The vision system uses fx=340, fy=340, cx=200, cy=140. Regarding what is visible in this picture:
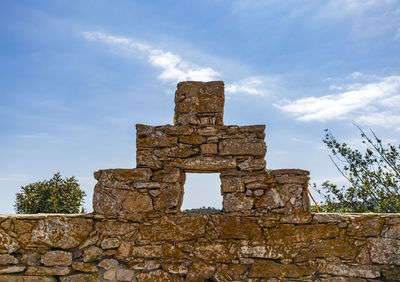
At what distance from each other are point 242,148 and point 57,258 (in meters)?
2.93

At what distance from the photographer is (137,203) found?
187 inches

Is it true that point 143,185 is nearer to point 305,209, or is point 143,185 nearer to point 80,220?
point 80,220

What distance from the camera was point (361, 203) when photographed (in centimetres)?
1026

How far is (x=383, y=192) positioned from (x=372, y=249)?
6.21 meters

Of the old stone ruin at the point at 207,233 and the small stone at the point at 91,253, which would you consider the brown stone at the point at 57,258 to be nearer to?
the old stone ruin at the point at 207,233

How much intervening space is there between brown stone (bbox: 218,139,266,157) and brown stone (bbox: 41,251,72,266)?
2522 mm

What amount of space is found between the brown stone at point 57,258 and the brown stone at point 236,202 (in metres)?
2.23

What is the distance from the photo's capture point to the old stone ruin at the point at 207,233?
4.54 metres

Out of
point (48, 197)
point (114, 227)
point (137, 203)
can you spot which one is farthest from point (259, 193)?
point (48, 197)

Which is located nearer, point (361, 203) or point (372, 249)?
point (372, 249)

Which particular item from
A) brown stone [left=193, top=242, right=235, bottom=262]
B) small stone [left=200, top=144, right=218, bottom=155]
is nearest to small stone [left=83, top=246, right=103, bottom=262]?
brown stone [left=193, top=242, right=235, bottom=262]

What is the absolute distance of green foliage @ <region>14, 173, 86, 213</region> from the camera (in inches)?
402

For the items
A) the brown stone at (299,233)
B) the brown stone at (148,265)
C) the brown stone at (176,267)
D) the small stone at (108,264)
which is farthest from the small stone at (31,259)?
the brown stone at (299,233)

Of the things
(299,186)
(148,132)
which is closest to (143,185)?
(148,132)
